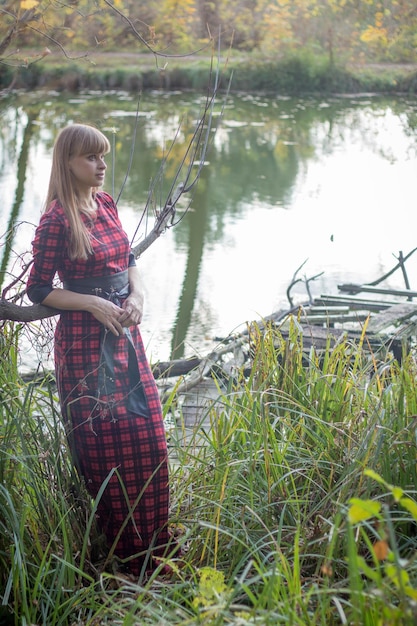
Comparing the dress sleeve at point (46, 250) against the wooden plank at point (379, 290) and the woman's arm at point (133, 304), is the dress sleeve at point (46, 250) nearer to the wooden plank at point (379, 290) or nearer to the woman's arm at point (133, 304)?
the woman's arm at point (133, 304)

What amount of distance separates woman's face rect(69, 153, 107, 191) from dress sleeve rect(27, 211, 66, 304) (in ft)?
0.46

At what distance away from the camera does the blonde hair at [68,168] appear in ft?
8.36

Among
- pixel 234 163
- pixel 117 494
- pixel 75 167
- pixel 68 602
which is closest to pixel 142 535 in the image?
pixel 117 494

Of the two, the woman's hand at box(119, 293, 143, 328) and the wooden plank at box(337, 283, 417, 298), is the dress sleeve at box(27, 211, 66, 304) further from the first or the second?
the wooden plank at box(337, 283, 417, 298)

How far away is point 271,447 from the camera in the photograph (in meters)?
2.83

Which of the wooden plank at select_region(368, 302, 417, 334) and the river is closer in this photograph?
the wooden plank at select_region(368, 302, 417, 334)

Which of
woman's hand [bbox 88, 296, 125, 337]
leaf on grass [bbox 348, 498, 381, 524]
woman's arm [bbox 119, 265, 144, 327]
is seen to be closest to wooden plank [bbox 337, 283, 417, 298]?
woman's arm [bbox 119, 265, 144, 327]

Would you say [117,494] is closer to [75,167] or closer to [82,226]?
[82,226]

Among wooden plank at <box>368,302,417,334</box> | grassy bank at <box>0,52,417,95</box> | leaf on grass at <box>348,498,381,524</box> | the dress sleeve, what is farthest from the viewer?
grassy bank at <box>0,52,417,95</box>

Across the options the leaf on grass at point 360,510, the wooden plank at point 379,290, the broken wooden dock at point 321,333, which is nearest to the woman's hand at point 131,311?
the broken wooden dock at point 321,333

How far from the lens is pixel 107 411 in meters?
2.61

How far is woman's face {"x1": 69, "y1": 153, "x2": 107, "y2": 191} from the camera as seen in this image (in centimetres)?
258

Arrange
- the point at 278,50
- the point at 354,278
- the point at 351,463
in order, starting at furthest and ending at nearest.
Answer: the point at 278,50, the point at 354,278, the point at 351,463

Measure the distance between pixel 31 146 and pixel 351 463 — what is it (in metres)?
14.6
